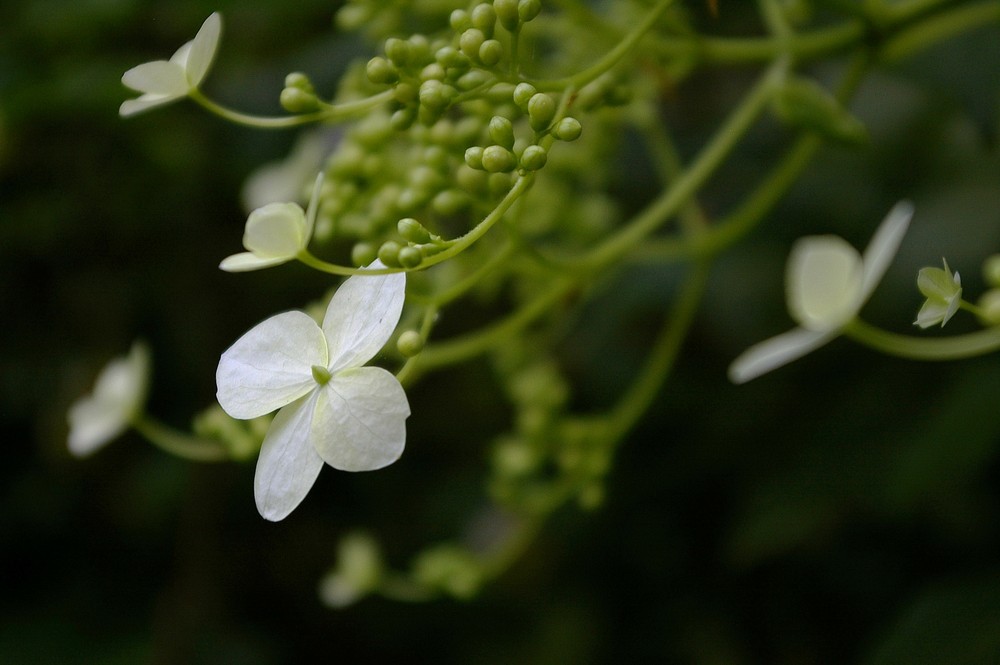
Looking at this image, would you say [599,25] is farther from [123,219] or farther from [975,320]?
[123,219]

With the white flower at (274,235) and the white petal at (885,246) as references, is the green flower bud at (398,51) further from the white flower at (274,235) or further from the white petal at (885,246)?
the white petal at (885,246)

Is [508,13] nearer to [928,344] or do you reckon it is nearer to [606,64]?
[606,64]

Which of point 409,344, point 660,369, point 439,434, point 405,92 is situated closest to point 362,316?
point 409,344

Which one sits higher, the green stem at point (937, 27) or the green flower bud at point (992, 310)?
the green stem at point (937, 27)

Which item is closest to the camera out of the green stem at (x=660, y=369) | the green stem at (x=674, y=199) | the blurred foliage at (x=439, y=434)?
the green stem at (x=674, y=199)

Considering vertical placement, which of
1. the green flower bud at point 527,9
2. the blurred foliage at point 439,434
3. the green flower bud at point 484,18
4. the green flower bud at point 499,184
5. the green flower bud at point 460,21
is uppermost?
the green flower bud at point 527,9

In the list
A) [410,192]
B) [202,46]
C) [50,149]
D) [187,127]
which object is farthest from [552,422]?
[50,149]

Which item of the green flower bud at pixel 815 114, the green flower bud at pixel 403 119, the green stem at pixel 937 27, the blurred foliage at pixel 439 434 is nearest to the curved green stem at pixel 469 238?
the green flower bud at pixel 403 119
